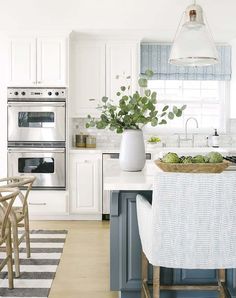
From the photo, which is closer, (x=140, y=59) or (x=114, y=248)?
(x=114, y=248)

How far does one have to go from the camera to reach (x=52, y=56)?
576 cm

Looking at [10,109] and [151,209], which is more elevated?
[10,109]

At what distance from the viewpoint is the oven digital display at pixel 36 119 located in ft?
18.8

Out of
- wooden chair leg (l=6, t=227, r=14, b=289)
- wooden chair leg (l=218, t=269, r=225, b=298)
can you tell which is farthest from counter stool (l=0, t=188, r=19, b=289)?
wooden chair leg (l=218, t=269, r=225, b=298)

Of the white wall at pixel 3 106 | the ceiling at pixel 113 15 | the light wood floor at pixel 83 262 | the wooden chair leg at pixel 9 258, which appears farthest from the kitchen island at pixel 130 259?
the white wall at pixel 3 106

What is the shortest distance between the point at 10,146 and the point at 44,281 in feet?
8.42

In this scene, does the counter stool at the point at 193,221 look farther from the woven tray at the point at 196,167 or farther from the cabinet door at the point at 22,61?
the cabinet door at the point at 22,61

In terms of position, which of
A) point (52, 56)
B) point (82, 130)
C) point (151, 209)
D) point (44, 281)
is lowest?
point (44, 281)

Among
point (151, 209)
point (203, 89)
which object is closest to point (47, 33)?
point (203, 89)

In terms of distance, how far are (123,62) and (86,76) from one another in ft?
1.73

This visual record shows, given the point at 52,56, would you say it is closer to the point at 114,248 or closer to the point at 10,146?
the point at 10,146

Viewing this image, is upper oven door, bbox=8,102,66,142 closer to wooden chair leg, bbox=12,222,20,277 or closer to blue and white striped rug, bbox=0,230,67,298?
blue and white striped rug, bbox=0,230,67,298

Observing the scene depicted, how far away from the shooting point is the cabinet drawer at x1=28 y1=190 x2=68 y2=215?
5758mm

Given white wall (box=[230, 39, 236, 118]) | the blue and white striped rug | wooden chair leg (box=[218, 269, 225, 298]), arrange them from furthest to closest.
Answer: white wall (box=[230, 39, 236, 118]) → the blue and white striped rug → wooden chair leg (box=[218, 269, 225, 298])
